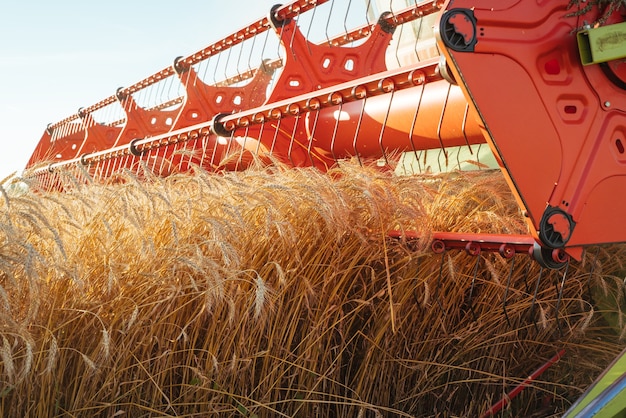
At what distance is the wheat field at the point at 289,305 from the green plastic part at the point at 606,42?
2.28 feet

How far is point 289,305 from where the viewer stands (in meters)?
2.49

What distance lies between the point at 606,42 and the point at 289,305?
4.44 ft

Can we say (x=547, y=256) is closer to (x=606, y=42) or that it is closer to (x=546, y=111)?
(x=546, y=111)

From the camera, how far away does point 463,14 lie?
1915 millimetres

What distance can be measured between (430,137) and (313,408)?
1335 mm

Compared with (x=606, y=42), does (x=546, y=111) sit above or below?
below

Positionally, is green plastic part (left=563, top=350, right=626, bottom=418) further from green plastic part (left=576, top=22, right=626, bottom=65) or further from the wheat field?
green plastic part (left=576, top=22, right=626, bottom=65)

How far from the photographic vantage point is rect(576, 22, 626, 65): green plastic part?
2.04 metres

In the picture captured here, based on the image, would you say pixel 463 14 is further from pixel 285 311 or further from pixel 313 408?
pixel 313 408

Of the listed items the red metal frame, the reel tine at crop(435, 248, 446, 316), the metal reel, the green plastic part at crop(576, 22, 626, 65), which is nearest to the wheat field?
the reel tine at crop(435, 248, 446, 316)

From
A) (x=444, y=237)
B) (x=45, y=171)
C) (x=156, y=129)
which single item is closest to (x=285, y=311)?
(x=444, y=237)

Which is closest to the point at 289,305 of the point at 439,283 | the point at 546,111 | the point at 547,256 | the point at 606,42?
the point at 439,283

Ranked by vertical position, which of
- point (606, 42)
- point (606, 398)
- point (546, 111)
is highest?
point (606, 42)

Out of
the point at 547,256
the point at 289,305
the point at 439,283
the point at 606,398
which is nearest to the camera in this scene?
the point at 606,398
